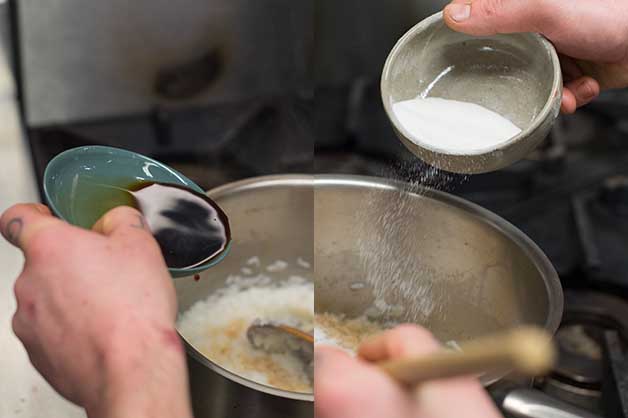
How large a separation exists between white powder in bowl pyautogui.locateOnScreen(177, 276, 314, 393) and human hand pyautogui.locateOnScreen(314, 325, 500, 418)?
6.4 inches

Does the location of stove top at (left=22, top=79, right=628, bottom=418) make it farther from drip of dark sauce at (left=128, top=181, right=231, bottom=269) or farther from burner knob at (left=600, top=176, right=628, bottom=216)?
drip of dark sauce at (left=128, top=181, right=231, bottom=269)

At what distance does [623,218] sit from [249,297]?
49cm

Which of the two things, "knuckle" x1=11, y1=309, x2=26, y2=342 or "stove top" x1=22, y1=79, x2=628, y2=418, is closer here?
"knuckle" x1=11, y1=309, x2=26, y2=342

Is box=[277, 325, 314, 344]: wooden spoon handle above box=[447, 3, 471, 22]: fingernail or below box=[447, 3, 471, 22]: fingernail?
below

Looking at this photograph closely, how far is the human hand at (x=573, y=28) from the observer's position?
1.54ft

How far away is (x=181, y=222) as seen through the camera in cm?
38

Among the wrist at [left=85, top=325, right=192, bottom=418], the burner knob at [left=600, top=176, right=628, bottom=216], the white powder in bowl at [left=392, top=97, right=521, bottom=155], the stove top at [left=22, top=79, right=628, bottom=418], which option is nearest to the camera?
the wrist at [left=85, top=325, right=192, bottom=418]

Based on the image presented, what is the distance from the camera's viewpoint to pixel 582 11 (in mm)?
529

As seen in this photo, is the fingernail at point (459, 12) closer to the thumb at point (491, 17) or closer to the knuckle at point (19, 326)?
the thumb at point (491, 17)

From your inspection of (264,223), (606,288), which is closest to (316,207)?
(264,223)

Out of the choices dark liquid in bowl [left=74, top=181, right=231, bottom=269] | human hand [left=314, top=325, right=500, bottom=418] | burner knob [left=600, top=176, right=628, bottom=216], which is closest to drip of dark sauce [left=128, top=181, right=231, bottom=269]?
dark liquid in bowl [left=74, top=181, right=231, bottom=269]

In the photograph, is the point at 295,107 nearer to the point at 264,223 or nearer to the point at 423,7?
the point at 423,7

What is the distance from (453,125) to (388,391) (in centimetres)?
24

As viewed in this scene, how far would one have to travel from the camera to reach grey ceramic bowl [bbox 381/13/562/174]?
459 mm
